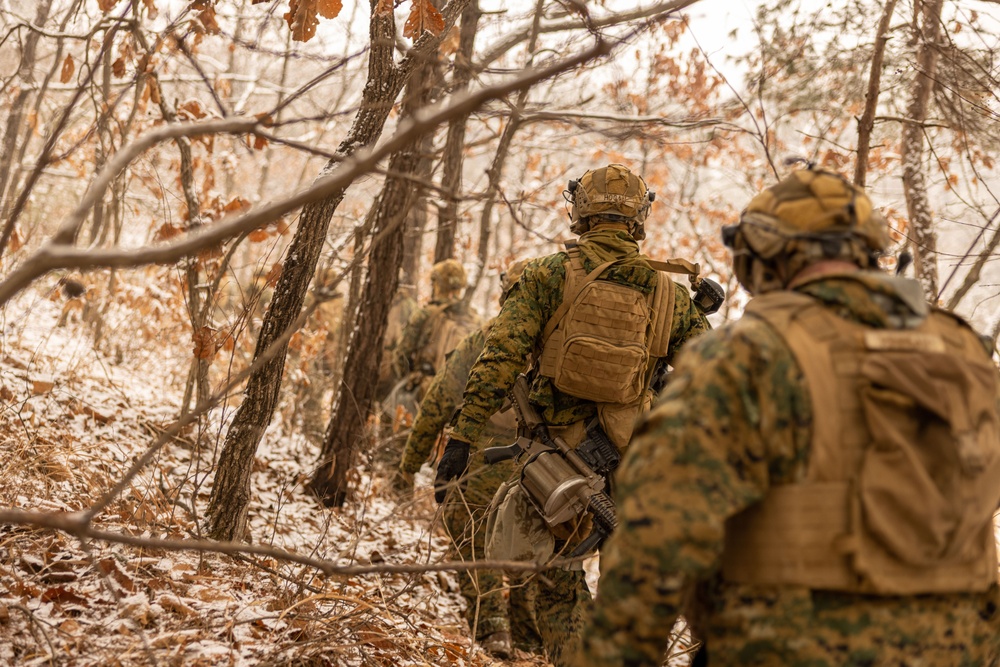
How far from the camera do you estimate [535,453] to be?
3.65m

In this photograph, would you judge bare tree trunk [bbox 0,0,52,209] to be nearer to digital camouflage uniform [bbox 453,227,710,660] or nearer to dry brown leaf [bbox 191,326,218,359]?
dry brown leaf [bbox 191,326,218,359]

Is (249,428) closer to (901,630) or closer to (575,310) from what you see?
(575,310)

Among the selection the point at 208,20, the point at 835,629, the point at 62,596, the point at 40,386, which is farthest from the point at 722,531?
the point at 40,386

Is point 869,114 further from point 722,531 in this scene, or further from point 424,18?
point 722,531

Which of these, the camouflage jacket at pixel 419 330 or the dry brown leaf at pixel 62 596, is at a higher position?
the camouflage jacket at pixel 419 330

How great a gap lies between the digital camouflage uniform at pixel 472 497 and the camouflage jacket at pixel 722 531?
94.8 inches

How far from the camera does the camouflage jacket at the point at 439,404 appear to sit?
14.1 ft

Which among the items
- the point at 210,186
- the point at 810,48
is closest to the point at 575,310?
the point at 210,186

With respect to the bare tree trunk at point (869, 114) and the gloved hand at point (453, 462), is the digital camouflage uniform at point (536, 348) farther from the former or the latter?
the bare tree trunk at point (869, 114)

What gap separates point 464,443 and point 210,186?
362 cm

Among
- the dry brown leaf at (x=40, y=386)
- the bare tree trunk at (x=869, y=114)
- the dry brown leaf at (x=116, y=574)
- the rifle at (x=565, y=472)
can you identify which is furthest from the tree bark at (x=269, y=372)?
the bare tree trunk at (x=869, y=114)

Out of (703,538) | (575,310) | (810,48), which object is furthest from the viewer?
(810,48)

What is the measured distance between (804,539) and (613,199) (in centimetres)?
242

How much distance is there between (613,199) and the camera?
3803 mm
